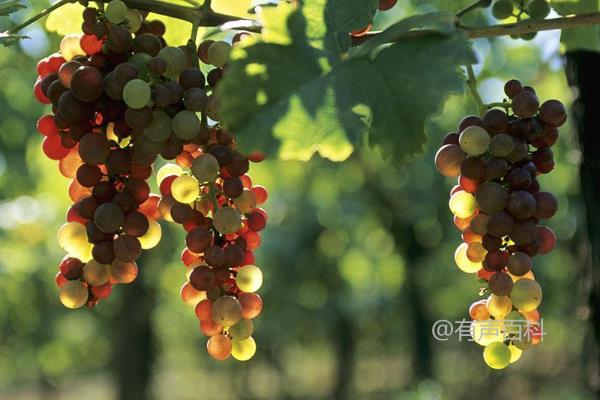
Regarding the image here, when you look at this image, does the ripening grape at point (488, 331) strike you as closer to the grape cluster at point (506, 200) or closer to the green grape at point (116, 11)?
the grape cluster at point (506, 200)

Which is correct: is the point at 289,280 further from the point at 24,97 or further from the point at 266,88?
the point at 266,88

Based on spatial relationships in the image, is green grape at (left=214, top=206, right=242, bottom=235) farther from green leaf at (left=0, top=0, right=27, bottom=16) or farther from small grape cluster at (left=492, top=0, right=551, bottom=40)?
small grape cluster at (left=492, top=0, right=551, bottom=40)

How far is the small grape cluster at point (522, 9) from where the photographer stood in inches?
41.6

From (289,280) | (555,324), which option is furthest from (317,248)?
(555,324)

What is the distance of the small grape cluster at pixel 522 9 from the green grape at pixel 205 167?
0.47 m

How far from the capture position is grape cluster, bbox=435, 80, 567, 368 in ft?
2.62

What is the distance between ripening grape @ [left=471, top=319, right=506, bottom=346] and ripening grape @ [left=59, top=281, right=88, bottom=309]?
39 cm

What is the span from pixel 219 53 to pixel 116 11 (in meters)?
0.10

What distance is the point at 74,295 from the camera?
2.74ft

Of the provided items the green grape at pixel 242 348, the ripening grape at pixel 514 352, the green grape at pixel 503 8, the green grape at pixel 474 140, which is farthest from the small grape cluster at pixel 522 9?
the green grape at pixel 242 348

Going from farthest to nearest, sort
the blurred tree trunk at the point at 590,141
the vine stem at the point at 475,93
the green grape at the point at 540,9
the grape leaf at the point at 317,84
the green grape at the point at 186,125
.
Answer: the blurred tree trunk at the point at 590,141 → the green grape at the point at 540,9 → the vine stem at the point at 475,93 → the green grape at the point at 186,125 → the grape leaf at the point at 317,84

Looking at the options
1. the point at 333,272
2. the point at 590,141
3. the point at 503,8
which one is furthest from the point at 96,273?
the point at 333,272

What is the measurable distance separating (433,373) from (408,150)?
32.0 feet

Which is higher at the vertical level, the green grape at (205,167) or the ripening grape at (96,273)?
the green grape at (205,167)
